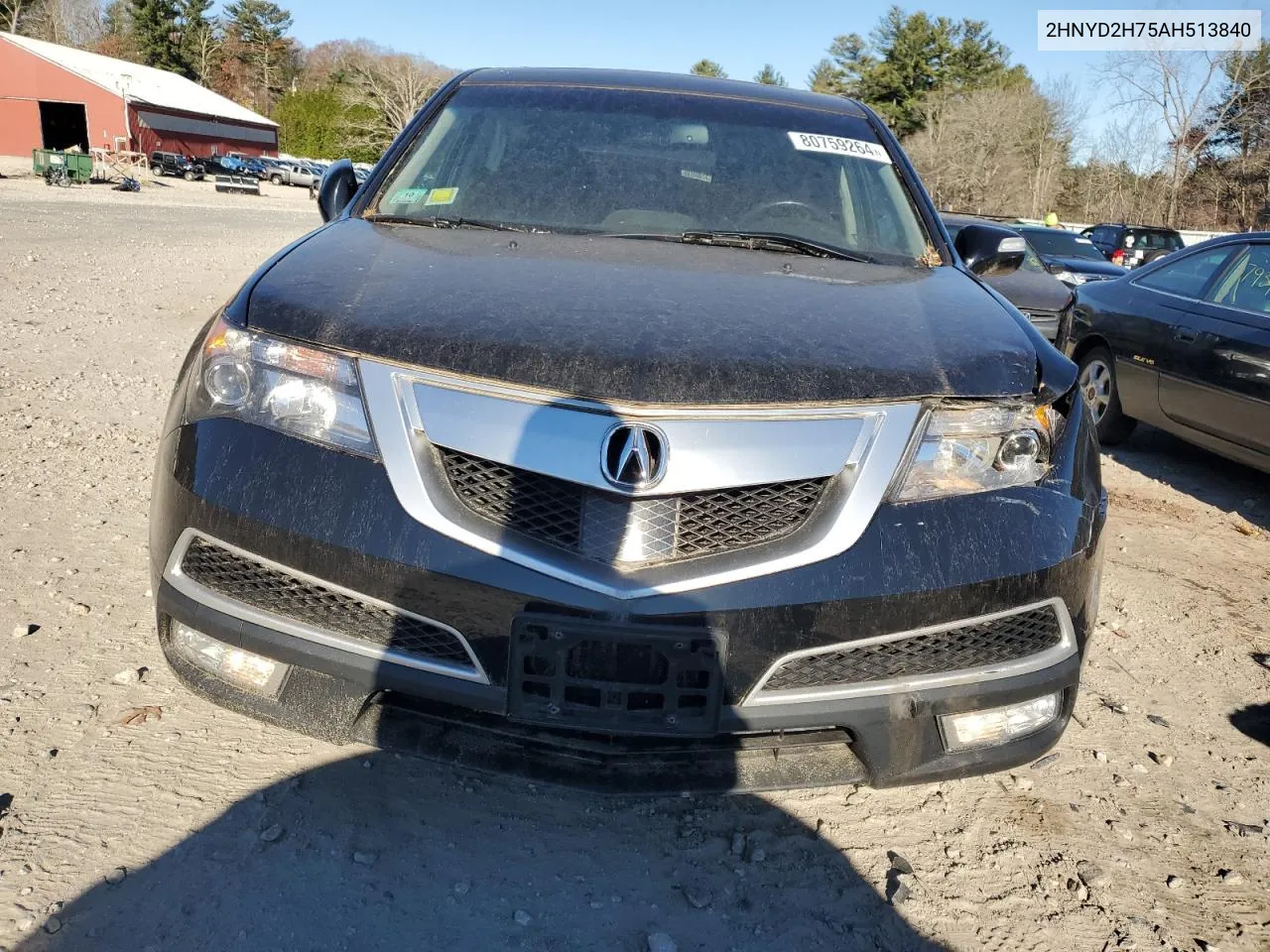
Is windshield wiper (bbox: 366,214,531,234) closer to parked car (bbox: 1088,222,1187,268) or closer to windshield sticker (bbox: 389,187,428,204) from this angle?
windshield sticker (bbox: 389,187,428,204)

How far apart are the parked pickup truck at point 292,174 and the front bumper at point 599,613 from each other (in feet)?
180

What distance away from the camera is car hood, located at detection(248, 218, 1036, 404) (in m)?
2.03

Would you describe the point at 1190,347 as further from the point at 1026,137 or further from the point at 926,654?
the point at 1026,137

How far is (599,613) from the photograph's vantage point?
1866 millimetres

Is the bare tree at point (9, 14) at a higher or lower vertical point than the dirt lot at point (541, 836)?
higher

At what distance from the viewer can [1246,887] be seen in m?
2.40

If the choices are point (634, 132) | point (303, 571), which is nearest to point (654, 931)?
point (303, 571)

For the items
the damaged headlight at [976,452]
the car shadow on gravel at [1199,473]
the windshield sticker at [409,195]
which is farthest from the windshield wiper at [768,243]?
the car shadow on gravel at [1199,473]

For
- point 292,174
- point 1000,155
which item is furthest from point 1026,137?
point 292,174

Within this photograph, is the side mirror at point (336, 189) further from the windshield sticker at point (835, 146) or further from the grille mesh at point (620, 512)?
the grille mesh at point (620, 512)

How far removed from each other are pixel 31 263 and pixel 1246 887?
1207cm

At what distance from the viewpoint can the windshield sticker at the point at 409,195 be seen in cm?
325

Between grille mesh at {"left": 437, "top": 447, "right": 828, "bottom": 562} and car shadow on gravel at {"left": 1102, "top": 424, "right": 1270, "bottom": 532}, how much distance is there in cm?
453

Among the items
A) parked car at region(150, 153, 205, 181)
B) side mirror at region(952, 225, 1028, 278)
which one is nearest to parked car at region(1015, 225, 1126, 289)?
side mirror at region(952, 225, 1028, 278)
